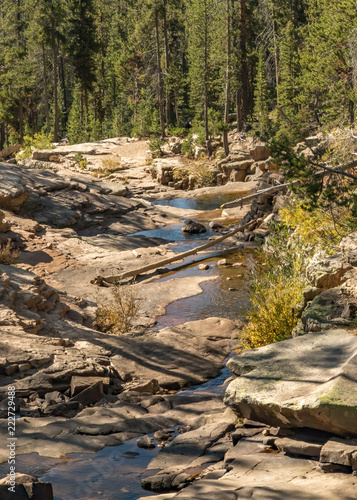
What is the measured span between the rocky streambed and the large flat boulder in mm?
14

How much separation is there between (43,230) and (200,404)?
42.3ft

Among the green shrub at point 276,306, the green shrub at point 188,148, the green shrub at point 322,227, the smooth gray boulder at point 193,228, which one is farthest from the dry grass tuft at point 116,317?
the green shrub at point 188,148

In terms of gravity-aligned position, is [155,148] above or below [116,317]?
above

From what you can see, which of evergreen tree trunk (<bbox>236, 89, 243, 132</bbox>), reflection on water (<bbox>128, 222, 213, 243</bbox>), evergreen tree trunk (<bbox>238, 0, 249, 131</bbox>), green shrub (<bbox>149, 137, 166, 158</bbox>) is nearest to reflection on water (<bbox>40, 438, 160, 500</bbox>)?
reflection on water (<bbox>128, 222, 213, 243</bbox>)

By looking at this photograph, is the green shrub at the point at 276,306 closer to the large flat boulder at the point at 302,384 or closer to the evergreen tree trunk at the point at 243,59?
the large flat boulder at the point at 302,384

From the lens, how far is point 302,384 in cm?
557

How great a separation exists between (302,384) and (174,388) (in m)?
3.78

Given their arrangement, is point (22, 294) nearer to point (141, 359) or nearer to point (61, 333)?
point (61, 333)

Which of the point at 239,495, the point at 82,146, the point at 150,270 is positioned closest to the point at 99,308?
the point at 150,270

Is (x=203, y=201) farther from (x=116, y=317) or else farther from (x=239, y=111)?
(x=116, y=317)

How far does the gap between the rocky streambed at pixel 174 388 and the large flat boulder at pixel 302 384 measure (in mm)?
14

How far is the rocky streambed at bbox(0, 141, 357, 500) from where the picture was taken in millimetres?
4926

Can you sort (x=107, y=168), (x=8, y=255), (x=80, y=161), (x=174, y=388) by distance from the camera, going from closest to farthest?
(x=174, y=388)
(x=8, y=255)
(x=107, y=168)
(x=80, y=161)

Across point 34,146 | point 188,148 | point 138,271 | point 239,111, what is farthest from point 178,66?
point 138,271
